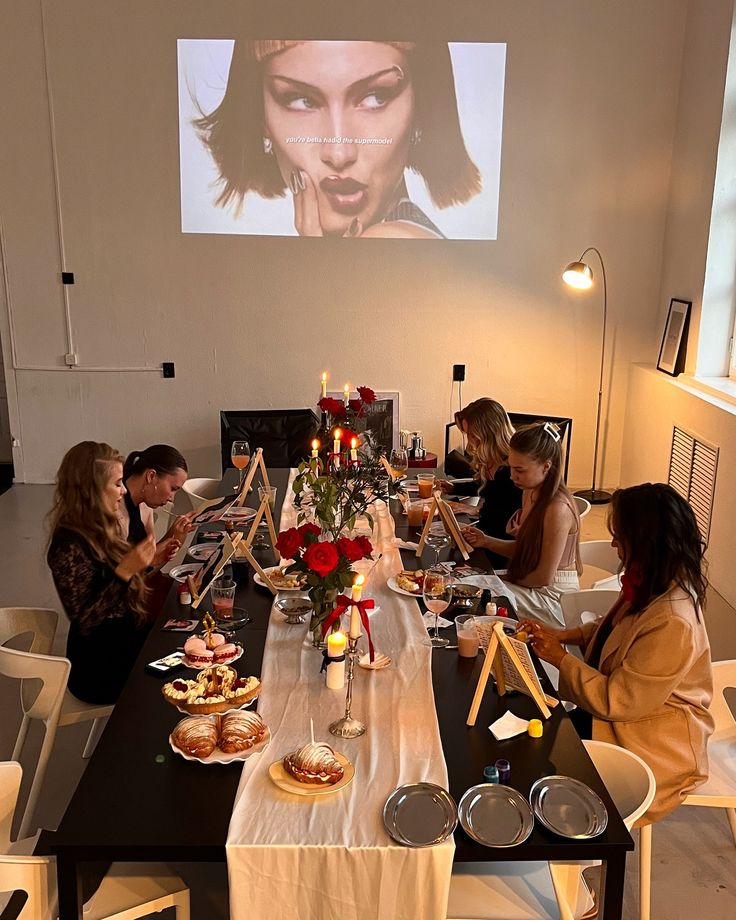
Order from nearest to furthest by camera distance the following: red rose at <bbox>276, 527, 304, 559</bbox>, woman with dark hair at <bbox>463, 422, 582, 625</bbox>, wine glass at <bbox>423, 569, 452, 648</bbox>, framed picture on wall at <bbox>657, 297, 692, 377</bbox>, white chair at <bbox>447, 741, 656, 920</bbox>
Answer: white chair at <bbox>447, 741, 656, 920</bbox> < red rose at <bbox>276, 527, 304, 559</bbox> < wine glass at <bbox>423, 569, 452, 648</bbox> < woman with dark hair at <bbox>463, 422, 582, 625</bbox> < framed picture on wall at <bbox>657, 297, 692, 377</bbox>

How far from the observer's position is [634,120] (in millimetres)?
6906

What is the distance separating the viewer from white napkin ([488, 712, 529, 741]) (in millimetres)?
2391

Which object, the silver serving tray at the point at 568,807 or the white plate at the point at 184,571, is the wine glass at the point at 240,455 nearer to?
the white plate at the point at 184,571

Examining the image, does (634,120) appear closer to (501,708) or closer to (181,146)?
(181,146)

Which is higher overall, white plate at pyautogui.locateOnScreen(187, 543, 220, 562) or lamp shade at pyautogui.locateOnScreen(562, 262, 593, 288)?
lamp shade at pyautogui.locateOnScreen(562, 262, 593, 288)

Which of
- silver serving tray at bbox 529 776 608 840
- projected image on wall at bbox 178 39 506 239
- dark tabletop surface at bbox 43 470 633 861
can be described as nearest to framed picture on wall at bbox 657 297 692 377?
projected image on wall at bbox 178 39 506 239

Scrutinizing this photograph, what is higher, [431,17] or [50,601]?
[431,17]

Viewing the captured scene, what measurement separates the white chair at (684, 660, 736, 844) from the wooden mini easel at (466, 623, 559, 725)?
1.97 feet

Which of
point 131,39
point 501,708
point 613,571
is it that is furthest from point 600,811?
point 131,39

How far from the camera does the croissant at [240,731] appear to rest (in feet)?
7.38

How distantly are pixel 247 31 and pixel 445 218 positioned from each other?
2.04 metres

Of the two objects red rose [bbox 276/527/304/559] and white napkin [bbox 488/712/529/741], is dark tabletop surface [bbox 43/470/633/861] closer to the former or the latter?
white napkin [bbox 488/712/529/741]

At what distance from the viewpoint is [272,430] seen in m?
7.04

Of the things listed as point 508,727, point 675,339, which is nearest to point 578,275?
point 675,339
